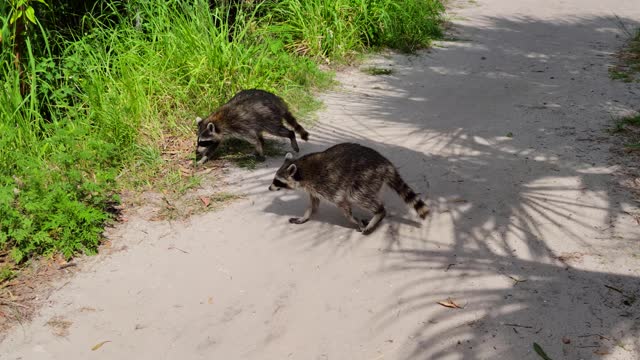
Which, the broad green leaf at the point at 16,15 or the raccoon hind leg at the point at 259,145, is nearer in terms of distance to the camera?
the broad green leaf at the point at 16,15

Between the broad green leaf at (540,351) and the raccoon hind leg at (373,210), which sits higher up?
the raccoon hind leg at (373,210)

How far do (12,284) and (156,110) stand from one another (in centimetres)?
254

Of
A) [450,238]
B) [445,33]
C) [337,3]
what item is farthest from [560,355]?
[445,33]

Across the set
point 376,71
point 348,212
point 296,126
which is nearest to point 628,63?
point 376,71

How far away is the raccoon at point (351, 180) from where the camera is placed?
4613 mm

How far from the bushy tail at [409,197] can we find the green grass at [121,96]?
1.71 meters

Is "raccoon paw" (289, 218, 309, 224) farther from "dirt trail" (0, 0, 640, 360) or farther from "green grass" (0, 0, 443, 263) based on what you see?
"green grass" (0, 0, 443, 263)

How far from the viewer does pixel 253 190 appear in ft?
17.6

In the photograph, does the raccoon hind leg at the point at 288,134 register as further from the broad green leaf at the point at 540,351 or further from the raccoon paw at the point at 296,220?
the broad green leaf at the point at 540,351

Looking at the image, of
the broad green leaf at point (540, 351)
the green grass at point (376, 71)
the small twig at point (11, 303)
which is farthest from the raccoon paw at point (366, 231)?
the green grass at point (376, 71)

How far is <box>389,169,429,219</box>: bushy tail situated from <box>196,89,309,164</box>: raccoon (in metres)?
1.60

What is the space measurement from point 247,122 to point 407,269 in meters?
2.45

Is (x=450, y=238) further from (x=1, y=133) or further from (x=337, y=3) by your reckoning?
(x=337, y=3)

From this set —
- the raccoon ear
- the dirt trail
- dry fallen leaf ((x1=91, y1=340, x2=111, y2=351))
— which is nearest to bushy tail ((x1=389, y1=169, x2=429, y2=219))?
the dirt trail
